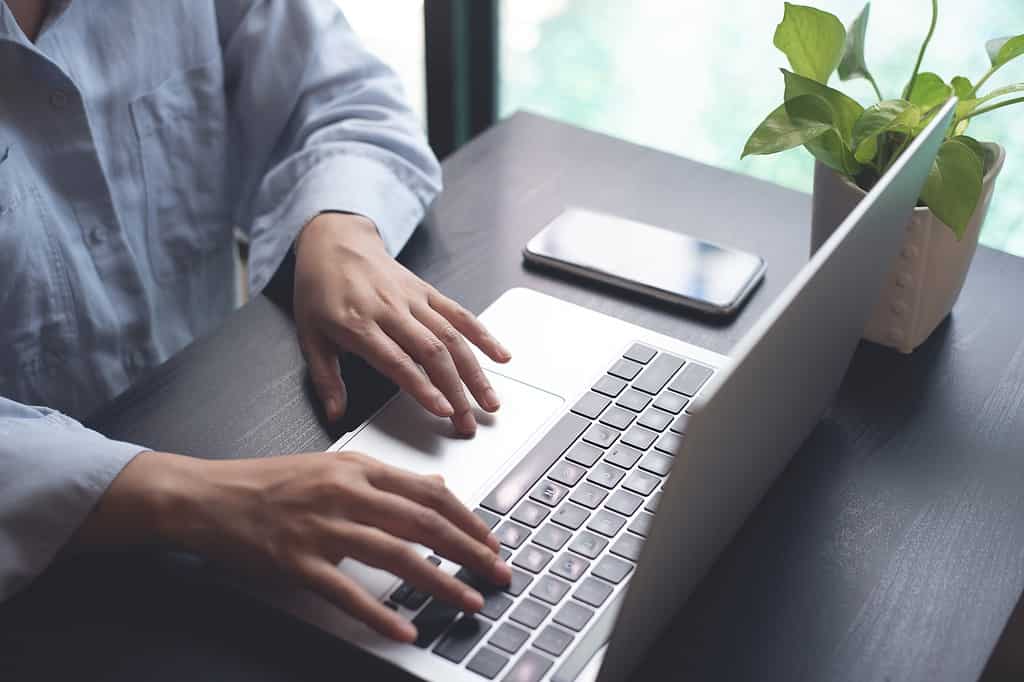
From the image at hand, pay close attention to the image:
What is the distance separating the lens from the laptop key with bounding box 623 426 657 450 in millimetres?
759

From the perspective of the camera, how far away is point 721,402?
499 mm

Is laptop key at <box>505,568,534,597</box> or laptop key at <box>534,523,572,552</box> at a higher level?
laptop key at <box>534,523,572,552</box>

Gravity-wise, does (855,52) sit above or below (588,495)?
above

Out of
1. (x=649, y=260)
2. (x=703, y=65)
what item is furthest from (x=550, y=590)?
(x=703, y=65)

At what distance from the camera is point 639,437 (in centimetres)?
77

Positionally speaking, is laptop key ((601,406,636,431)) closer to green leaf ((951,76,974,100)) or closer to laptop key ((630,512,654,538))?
laptop key ((630,512,654,538))

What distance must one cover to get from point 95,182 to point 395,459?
41cm

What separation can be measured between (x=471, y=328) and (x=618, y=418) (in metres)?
0.14

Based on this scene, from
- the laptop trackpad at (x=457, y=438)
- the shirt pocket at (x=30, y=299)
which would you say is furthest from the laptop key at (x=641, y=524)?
the shirt pocket at (x=30, y=299)

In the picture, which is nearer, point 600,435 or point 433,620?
point 433,620

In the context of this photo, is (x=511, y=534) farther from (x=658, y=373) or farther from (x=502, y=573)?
(x=658, y=373)

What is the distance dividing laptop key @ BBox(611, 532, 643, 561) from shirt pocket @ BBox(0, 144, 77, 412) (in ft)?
1.83

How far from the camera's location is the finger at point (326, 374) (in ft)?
2.64

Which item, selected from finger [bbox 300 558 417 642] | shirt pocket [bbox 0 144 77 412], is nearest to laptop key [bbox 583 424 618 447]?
finger [bbox 300 558 417 642]
